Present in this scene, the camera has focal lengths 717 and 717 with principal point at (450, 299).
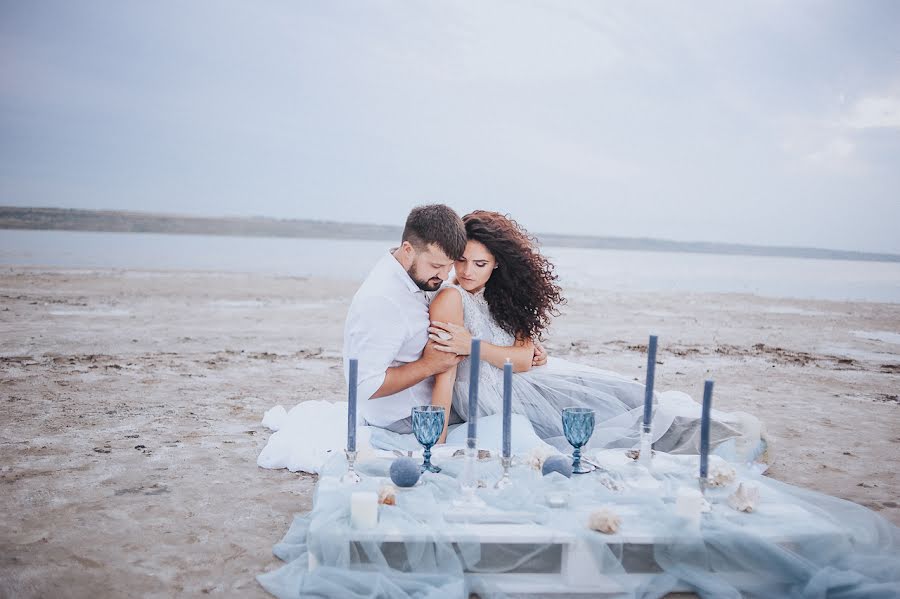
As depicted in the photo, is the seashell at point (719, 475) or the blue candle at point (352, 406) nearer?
the blue candle at point (352, 406)

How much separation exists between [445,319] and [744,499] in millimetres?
1933

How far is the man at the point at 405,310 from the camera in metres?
3.98

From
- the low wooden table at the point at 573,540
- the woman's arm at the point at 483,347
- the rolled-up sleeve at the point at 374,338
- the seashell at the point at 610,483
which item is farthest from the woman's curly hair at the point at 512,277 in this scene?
the low wooden table at the point at 573,540

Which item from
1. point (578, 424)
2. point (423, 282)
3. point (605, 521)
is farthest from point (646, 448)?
point (423, 282)

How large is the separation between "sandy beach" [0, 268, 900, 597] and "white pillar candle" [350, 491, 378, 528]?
63 cm

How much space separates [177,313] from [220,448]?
766 centimetres

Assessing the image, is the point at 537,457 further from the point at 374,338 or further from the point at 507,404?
the point at 374,338

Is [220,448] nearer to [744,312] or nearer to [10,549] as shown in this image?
[10,549]

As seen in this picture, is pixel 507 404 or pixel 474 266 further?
pixel 474 266

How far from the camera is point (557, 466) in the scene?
3258 mm

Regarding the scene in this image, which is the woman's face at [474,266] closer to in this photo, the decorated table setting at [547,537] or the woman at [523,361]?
the woman at [523,361]

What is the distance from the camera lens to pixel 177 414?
577cm

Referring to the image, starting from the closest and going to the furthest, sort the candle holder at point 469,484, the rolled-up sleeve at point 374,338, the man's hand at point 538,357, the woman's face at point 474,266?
the candle holder at point 469,484
the rolled-up sleeve at point 374,338
the woman's face at point 474,266
the man's hand at point 538,357

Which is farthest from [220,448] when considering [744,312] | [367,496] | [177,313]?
[744,312]
